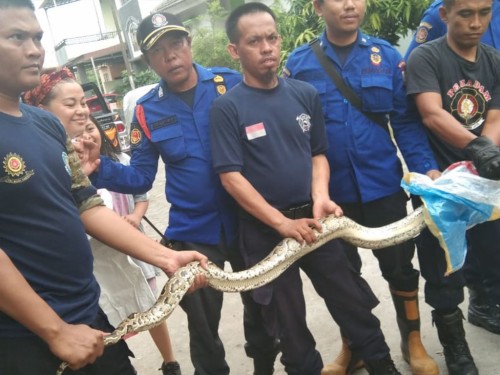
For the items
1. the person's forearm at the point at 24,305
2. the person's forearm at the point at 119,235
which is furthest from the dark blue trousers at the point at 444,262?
the person's forearm at the point at 24,305

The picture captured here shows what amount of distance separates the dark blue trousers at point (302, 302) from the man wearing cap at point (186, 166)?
9.8 inches

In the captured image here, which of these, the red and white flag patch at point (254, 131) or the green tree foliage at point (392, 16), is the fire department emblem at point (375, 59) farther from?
the green tree foliage at point (392, 16)

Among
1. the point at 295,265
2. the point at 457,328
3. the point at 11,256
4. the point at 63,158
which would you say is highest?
the point at 63,158

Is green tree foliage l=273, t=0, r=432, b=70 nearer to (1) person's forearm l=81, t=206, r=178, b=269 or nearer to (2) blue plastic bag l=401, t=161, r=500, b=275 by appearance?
(2) blue plastic bag l=401, t=161, r=500, b=275

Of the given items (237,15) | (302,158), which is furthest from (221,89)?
(302,158)

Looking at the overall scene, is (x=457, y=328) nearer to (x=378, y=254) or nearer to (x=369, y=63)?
(x=378, y=254)

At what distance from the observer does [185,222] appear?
2.91m

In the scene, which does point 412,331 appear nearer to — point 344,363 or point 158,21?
point 344,363

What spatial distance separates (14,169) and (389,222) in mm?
2170

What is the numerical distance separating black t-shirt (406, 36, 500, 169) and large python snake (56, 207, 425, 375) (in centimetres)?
66

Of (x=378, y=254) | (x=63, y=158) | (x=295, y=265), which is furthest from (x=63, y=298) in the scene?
(x=378, y=254)

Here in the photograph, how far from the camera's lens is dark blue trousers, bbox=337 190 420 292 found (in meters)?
3.04

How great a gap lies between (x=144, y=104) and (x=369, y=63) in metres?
1.41

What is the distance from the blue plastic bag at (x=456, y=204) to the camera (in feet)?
8.66
